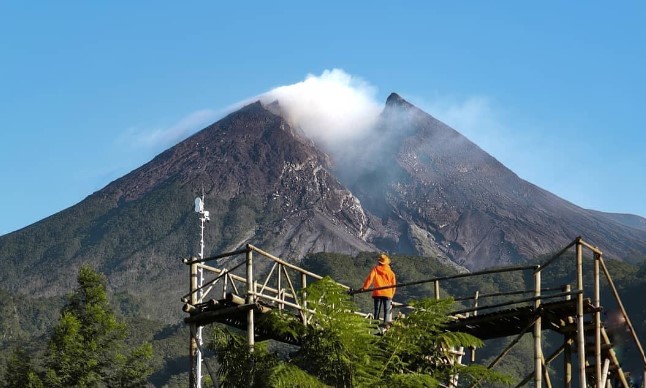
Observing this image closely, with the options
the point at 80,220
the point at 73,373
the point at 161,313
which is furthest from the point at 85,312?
the point at 80,220

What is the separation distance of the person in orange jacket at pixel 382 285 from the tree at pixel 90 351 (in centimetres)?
1170

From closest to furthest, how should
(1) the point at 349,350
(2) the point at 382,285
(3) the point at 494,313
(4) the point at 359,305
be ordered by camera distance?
(1) the point at 349,350, (3) the point at 494,313, (2) the point at 382,285, (4) the point at 359,305

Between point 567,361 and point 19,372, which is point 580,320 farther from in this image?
point 19,372

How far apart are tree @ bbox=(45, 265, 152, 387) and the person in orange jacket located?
461 inches

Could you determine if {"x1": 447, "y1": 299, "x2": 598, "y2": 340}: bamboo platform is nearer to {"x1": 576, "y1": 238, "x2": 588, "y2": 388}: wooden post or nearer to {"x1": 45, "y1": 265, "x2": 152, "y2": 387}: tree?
{"x1": 576, "y1": 238, "x2": 588, "y2": 388}: wooden post

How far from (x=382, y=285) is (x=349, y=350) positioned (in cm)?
340

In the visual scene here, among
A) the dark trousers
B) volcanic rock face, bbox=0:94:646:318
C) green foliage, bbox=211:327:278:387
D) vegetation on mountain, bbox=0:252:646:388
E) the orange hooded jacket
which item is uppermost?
volcanic rock face, bbox=0:94:646:318

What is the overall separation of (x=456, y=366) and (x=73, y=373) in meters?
14.5

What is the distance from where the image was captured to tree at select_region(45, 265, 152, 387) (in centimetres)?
3259

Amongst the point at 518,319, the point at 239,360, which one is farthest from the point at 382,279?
the point at 239,360

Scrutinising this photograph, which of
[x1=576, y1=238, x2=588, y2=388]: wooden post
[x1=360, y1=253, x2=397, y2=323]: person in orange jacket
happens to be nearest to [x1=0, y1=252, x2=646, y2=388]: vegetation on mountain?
[x1=360, y1=253, x2=397, y2=323]: person in orange jacket

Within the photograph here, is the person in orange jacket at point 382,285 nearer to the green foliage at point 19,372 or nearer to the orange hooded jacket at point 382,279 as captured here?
the orange hooded jacket at point 382,279

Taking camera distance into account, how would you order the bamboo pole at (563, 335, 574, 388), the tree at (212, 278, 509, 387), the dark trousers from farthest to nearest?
the bamboo pole at (563, 335, 574, 388) < the dark trousers < the tree at (212, 278, 509, 387)

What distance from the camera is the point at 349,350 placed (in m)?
19.7
